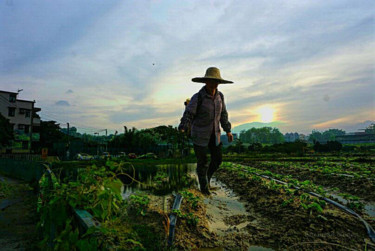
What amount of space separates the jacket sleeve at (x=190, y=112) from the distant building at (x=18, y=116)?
4799 cm

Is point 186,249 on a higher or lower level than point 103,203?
lower

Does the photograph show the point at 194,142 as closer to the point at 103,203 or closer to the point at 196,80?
the point at 196,80

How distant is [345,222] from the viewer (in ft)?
8.89

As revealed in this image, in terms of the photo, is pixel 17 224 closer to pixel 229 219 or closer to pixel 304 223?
pixel 229 219

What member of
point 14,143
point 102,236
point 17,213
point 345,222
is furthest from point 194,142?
point 14,143

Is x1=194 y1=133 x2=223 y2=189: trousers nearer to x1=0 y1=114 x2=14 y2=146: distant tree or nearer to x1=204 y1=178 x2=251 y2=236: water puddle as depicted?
x1=204 y1=178 x2=251 y2=236: water puddle

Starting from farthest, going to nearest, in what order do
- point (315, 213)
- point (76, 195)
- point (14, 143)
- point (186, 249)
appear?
point (14, 143), point (315, 213), point (186, 249), point (76, 195)

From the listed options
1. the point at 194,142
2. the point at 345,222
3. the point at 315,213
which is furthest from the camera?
the point at 194,142

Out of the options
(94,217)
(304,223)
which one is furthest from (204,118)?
(94,217)

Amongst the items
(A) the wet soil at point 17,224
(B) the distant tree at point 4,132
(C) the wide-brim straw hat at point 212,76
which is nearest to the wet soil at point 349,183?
(C) the wide-brim straw hat at point 212,76

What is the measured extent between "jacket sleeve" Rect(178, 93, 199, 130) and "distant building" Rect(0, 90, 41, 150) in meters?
48.0

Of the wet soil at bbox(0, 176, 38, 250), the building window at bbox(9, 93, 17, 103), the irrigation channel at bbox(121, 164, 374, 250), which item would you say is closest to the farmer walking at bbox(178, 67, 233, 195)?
the irrigation channel at bbox(121, 164, 374, 250)

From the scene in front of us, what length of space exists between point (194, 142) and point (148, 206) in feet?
5.41

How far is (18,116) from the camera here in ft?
158
